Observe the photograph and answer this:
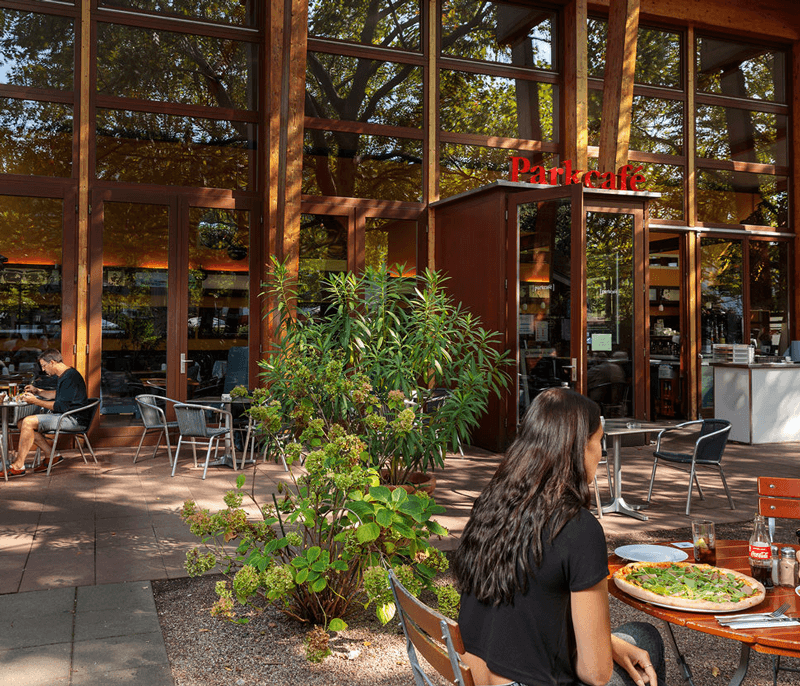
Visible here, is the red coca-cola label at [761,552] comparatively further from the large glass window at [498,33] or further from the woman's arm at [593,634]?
the large glass window at [498,33]

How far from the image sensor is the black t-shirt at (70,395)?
23.4 feet

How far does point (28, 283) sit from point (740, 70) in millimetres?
11145

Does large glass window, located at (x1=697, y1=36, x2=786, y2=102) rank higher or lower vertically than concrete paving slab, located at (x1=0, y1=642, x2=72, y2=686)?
higher

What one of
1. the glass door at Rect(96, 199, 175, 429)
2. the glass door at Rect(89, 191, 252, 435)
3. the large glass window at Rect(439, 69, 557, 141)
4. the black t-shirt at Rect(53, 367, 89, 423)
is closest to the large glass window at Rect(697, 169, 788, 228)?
the large glass window at Rect(439, 69, 557, 141)

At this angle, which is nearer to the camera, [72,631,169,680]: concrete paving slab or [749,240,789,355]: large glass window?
[72,631,169,680]: concrete paving slab

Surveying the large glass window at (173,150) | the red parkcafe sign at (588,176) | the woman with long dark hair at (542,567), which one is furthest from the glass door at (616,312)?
the woman with long dark hair at (542,567)

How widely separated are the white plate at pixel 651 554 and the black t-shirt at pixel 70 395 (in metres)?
6.18

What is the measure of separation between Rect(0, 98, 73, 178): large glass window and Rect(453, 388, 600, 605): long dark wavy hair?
8.05 meters

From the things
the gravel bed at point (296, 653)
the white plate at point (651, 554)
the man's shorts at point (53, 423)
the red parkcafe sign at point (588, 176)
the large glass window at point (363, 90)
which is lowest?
the gravel bed at point (296, 653)

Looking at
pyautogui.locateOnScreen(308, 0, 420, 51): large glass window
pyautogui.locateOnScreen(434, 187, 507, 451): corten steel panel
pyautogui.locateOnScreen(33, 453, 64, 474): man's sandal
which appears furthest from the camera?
pyautogui.locateOnScreen(308, 0, 420, 51): large glass window

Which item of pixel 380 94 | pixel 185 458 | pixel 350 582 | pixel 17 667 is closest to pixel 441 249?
pixel 380 94

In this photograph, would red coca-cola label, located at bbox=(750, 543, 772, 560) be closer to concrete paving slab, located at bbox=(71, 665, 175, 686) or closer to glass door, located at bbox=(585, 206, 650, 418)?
concrete paving slab, located at bbox=(71, 665, 175, 686)

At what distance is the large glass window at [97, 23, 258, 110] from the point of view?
8539mm

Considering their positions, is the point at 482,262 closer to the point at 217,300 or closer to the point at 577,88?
the point at 217,300
